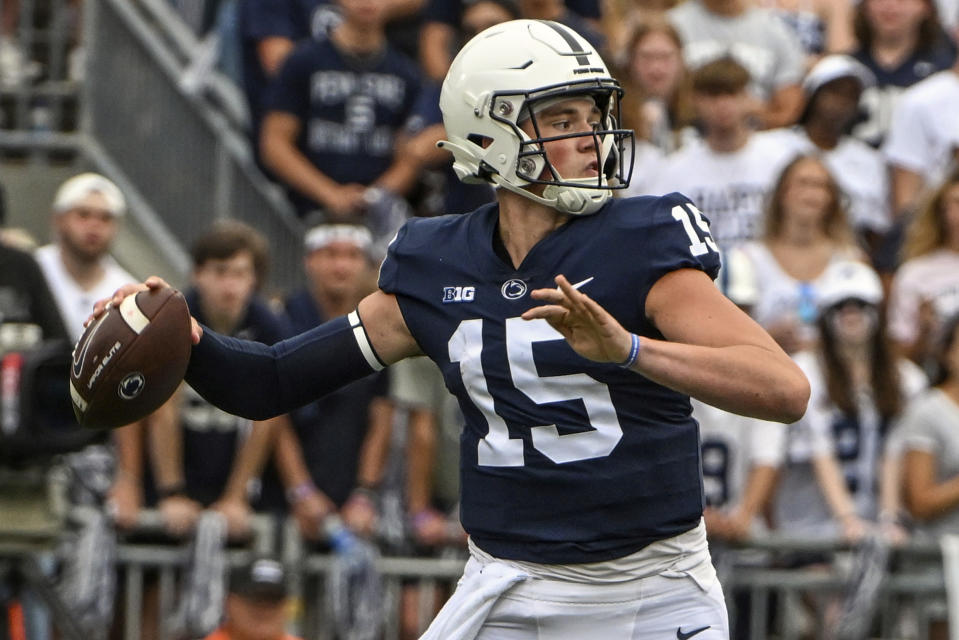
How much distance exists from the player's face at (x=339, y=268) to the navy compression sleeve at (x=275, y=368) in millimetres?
3074

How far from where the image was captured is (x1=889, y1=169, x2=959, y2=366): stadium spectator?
26.8 feet

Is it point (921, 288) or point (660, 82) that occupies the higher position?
point (660, 82)

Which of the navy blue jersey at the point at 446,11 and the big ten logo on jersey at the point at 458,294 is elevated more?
the navy blue jersey at the point at 446,11

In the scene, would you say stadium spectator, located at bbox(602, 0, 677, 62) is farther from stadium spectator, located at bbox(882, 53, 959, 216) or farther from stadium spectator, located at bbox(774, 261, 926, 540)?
stadium spectator, located at bbox(774, 261, 926, 540)

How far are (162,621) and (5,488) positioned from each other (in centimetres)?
89

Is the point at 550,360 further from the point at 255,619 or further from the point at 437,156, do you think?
the point at 437,156

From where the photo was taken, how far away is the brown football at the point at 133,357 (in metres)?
4.31

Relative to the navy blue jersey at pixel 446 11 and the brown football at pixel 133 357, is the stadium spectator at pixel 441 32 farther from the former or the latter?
the brown football at pixel 133 357

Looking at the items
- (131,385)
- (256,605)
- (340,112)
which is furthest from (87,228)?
(131,385)

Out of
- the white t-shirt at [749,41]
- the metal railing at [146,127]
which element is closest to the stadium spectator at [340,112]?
the metal railing at [146,127]

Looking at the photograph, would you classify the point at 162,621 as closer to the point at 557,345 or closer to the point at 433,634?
the point at 433,634

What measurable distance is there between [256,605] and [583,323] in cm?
298

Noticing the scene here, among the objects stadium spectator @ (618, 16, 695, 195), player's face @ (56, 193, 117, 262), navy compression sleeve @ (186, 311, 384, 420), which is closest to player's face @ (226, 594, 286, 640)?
player's face @ (56, 193, 117, 262)

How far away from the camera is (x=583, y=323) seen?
3.76 meters
